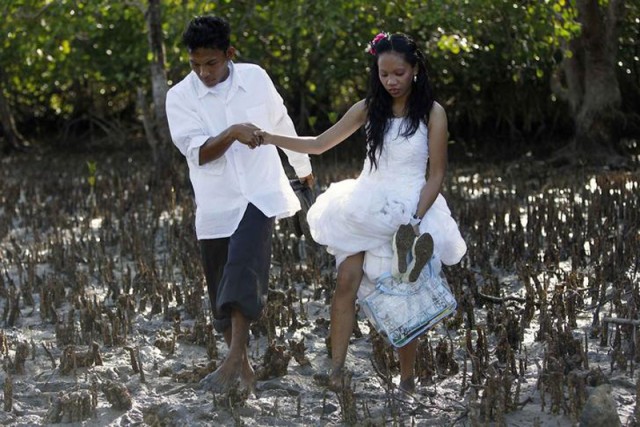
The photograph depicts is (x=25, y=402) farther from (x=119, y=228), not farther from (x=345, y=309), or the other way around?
(x=119, y=228)

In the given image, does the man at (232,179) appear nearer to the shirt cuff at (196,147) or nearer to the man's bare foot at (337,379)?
the shirt cuff at (196,147)

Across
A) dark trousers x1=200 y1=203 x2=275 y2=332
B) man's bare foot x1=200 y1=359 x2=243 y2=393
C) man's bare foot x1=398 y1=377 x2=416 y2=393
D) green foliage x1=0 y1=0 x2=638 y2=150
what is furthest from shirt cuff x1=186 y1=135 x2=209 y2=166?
green foliage x1=0 y1=0 x2=638 y2=150

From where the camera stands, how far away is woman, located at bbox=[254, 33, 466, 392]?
389 cm

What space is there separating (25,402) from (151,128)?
6.94 meters

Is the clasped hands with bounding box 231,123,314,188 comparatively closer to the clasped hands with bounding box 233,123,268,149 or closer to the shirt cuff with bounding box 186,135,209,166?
the clasped hands with bounding box 233,123,268,149

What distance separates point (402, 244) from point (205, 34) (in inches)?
40.8

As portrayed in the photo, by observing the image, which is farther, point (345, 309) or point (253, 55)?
point (253, 55)

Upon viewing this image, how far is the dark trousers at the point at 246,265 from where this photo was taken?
4.08 metres

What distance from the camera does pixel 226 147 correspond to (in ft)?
13.3

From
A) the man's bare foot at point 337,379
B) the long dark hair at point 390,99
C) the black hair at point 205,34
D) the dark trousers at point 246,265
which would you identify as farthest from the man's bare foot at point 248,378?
the black hair at point 205,34

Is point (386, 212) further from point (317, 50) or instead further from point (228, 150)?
point (317, 50)

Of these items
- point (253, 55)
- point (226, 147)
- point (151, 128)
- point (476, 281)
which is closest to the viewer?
point (226, 147)

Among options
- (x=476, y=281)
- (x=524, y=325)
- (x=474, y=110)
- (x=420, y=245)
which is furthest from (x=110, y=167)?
(x=420, y=245)

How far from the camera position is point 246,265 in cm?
410
